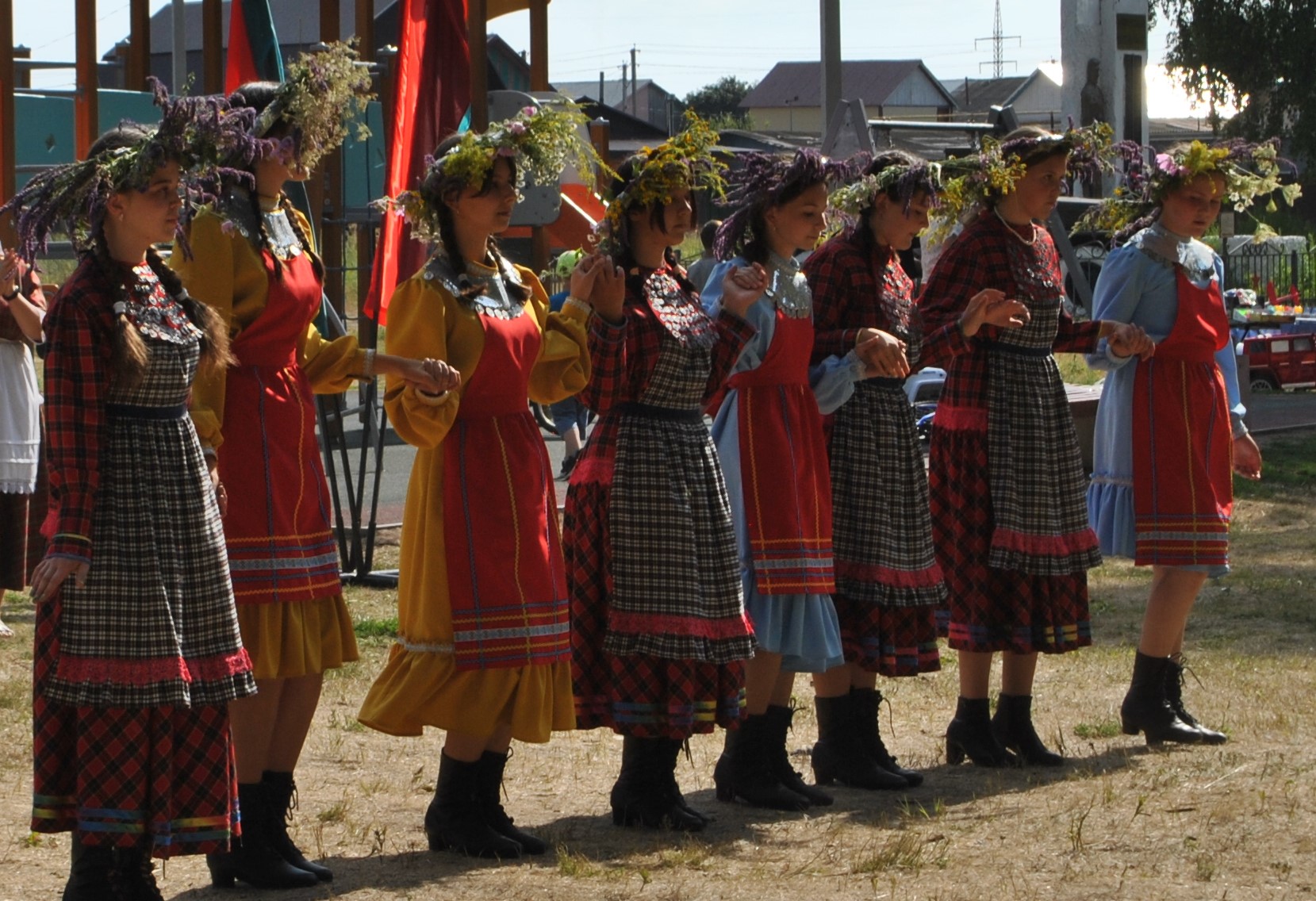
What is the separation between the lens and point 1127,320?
607 cm

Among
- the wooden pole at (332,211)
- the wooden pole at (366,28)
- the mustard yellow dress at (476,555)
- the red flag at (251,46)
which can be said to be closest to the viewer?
the mustard yellow dress at (476,555)

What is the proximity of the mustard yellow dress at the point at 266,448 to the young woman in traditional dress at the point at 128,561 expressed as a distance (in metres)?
0.31

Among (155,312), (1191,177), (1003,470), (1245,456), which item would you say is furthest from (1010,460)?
(155,312)

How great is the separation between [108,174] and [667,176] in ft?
4.95

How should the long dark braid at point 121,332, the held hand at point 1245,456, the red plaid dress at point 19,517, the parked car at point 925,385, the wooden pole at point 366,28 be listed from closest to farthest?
the long dark braid at point 121,332 < the held hand at point 1245,456 < the red plaid dress at point 19,517 < the wooden pole at point 366,28 < the parked car at point 925,385

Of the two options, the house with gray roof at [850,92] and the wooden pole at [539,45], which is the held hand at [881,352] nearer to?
the wooden pole at [539,45]

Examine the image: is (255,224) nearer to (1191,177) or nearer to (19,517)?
(1191,177)

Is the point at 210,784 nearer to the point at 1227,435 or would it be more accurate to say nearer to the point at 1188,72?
the point at 1227,435

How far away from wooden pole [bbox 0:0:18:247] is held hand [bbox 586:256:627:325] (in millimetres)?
5454

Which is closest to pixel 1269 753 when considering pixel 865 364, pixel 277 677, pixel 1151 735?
pixel 1151 735

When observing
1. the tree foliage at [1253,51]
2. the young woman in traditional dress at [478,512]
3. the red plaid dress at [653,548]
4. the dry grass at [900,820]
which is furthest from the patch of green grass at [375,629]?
the tree foliage at [1253,51]

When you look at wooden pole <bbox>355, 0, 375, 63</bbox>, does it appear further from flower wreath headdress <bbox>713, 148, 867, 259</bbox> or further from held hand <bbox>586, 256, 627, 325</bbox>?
held hand <bbox>586, 256, 627, 325</bbox>

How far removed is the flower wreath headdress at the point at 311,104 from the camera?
444 cm

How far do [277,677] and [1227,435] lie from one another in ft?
11.0
